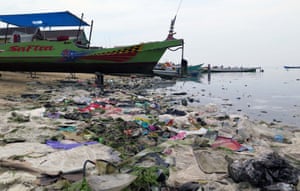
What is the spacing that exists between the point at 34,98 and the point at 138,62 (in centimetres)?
469

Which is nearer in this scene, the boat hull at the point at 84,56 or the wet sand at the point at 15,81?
the wet sand at the point at 15,81

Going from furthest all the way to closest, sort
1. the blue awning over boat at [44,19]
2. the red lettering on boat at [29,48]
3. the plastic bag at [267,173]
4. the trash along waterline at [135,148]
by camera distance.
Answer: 1. the red lettering on boat at [29,48]
2. the blue awning over boat at [44,19]
3. the trash along waterline at [135,148]
4. the plastic bag at [267,173]

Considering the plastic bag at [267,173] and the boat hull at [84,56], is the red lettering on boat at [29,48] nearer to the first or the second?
the boat hull at [84,56]

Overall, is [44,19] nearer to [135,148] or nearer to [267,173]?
[135,148]

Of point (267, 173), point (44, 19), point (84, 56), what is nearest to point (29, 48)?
point (44, 19)

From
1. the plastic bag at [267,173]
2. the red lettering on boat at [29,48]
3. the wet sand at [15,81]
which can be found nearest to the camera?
the plastic bag at [267,173]

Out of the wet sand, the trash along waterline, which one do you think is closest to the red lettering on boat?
the wet sand

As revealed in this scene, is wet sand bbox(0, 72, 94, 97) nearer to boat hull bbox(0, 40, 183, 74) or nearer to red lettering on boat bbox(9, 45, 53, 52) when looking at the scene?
boat hull bbox(0, 40, 183, 74)

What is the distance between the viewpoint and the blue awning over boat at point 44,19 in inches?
457

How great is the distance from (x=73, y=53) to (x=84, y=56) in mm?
520

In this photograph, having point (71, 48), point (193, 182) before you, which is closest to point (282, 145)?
point (193, 182)

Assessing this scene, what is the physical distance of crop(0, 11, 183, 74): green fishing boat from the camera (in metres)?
11.6

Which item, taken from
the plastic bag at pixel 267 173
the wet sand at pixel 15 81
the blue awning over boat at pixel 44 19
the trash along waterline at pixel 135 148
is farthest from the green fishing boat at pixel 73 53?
the plastic bag at pixel 267 173

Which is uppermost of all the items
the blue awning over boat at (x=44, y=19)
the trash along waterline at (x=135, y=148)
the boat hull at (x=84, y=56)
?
the blue awning over boat at (x=44, y=19)
